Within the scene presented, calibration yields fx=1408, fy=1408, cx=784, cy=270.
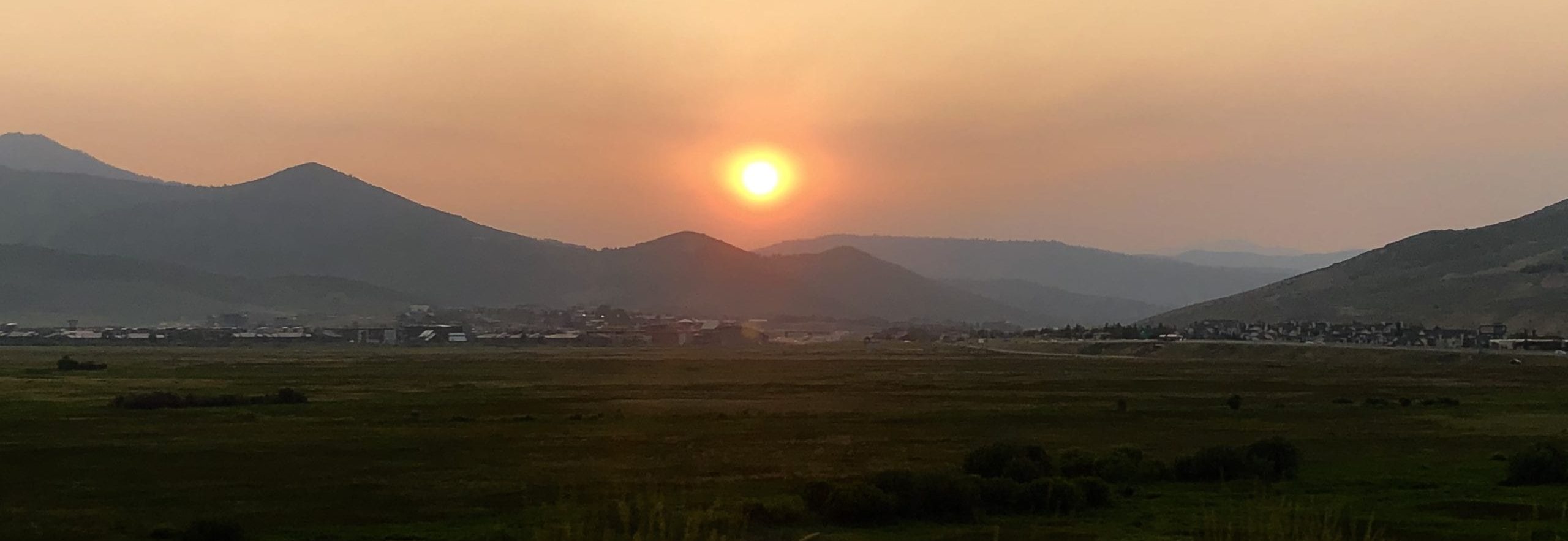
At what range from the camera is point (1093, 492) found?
33406 mm

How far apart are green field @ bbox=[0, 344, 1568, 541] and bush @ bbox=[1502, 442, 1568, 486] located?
2.41 feet

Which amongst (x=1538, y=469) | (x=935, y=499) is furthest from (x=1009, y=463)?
(x=1538, y=469)

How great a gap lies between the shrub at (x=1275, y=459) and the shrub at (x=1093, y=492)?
620 cm

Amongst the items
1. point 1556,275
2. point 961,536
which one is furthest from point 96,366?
point 1556,275

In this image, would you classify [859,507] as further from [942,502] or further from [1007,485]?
[1007,485]

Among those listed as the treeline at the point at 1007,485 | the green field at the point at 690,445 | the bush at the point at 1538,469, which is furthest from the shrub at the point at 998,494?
the bush at the point at 1538,469

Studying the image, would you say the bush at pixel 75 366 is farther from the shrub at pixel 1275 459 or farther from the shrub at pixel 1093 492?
the shrub at pixel 1275 459

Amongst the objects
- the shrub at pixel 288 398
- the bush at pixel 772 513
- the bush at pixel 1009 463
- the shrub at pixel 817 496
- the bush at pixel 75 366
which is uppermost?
the bush at pixel 75 366

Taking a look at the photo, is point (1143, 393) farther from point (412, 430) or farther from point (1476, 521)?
point (1476, 521)

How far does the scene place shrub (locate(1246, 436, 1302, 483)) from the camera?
123 ft

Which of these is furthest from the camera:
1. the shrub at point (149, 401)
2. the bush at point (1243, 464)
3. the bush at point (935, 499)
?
the shrub at point (149, 401)

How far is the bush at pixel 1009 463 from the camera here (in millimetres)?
36188

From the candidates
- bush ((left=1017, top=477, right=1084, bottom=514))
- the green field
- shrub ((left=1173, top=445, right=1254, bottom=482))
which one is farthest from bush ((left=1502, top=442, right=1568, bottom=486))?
bush ((left=1017, top=477, right=1084, bottom=514))

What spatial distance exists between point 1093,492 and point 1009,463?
3602 mm
